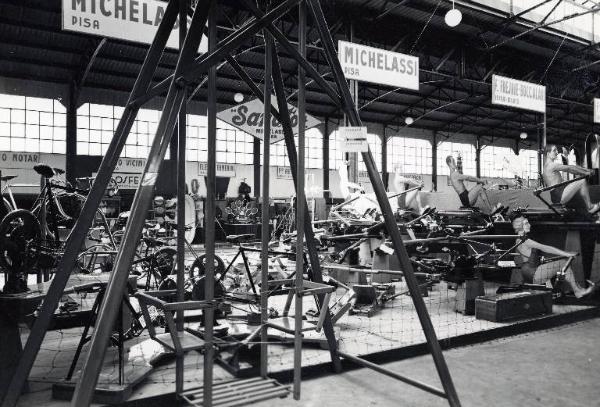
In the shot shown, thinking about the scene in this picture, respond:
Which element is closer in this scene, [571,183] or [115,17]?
[115,17]

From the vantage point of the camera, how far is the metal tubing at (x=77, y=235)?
1.99 meters

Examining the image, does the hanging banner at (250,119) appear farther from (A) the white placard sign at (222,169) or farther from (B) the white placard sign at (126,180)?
(A) the white placard sign at (222,169)

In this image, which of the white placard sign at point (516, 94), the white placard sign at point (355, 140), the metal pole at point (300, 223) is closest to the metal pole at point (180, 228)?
the metal pole at point (300, 223)

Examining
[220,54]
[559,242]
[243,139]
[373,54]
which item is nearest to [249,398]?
[220,54]

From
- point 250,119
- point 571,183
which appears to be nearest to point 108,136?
point 250,119

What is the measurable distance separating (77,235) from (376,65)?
16.7ft

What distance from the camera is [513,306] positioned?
5043 mm

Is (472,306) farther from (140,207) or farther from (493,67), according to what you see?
(493,67)

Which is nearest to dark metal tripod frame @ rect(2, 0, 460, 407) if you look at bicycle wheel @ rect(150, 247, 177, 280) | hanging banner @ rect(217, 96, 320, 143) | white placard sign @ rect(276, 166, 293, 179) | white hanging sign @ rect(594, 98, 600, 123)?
hanging banner @ rect(217, 96, 320, 143)

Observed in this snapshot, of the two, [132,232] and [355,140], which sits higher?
[355,140]

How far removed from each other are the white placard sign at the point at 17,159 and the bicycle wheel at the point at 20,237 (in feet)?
44.9

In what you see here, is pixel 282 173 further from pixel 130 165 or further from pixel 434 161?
pixel 434 161

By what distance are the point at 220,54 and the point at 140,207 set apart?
82 cm

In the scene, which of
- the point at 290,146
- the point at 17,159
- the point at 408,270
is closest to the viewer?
the point at 408,270
